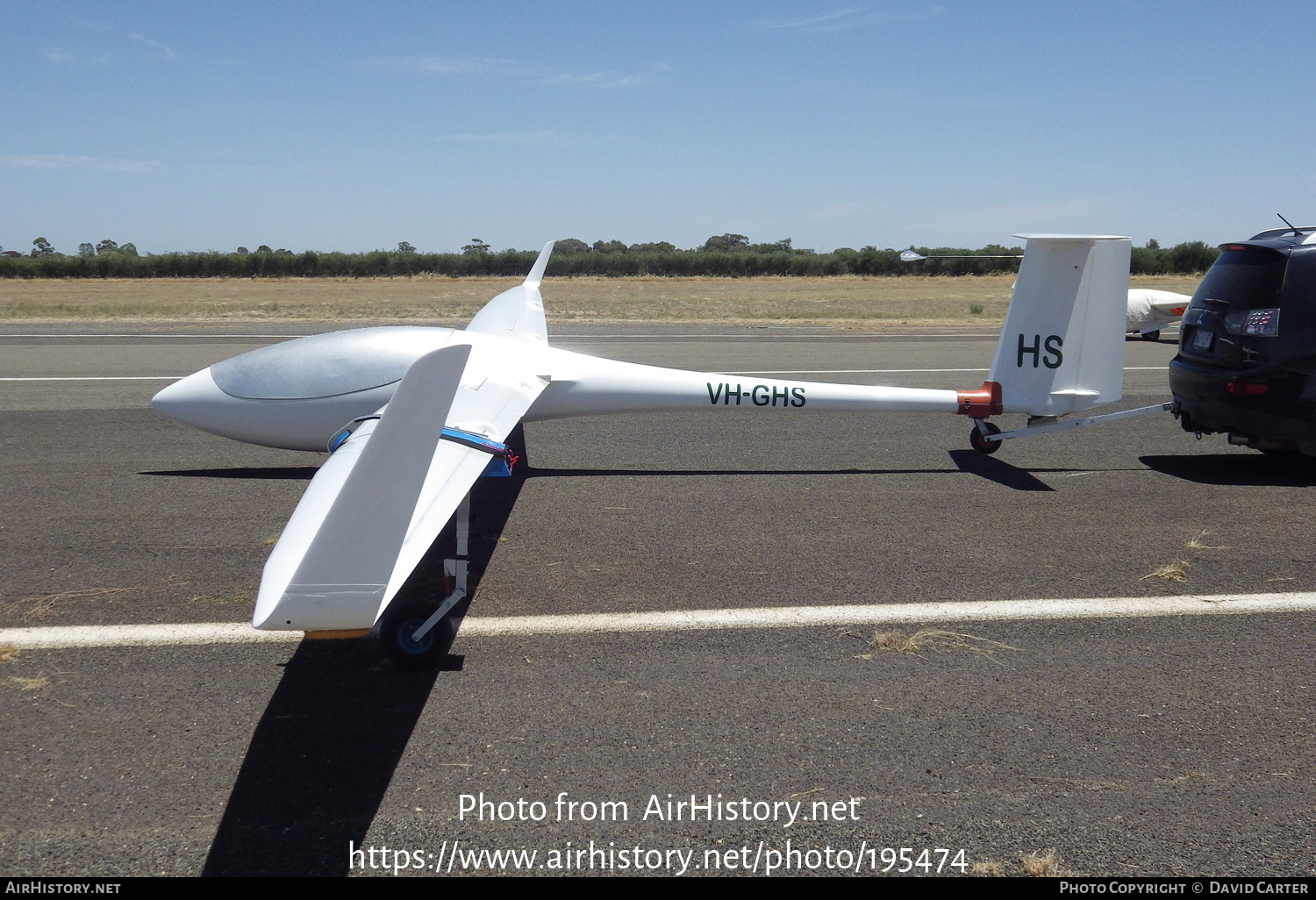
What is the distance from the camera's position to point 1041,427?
866 cm

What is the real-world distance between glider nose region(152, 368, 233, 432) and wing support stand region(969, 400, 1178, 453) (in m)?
7.18

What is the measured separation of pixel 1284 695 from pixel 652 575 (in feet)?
→ 11.7

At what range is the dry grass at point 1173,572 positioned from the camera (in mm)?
6113

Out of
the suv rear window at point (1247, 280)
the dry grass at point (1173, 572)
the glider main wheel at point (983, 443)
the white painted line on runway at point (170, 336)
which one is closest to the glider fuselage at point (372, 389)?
the glider main wheel at point (983, 443)

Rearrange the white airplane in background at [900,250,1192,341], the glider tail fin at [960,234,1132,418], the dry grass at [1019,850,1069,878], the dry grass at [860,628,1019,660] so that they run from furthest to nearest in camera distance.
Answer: the white airplane in background at [900,250,1192,341]
the glider tail fin at [960,234,1132,418]
the dry grass at [860,628,1019,660]
the dry grass at [1019,850,1069,878]

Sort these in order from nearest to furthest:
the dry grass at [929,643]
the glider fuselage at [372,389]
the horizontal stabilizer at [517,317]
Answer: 1. the dry grass at [929,643]
2. the glider fuselage at [372,389]
3. the horizontal stabilizer at [517,317]

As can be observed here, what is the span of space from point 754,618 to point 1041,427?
4.59 metres

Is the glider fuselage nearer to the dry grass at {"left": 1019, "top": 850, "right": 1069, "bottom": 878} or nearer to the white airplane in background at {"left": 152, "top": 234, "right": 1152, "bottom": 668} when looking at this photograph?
the white airplane in background at {"left": 152, "top": 234, "right": 1152, "bottom": 668}

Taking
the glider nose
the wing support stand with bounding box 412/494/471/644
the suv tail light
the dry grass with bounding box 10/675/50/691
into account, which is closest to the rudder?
the suv tail light

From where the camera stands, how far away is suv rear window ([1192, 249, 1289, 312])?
26.2ft

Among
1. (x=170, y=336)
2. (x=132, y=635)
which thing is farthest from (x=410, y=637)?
(x=170, y=336)

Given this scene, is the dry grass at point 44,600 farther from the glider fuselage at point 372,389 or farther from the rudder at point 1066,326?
the rudder at point 1066,326

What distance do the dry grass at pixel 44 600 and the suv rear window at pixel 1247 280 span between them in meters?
9.07

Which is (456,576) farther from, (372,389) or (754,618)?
(372,389)
